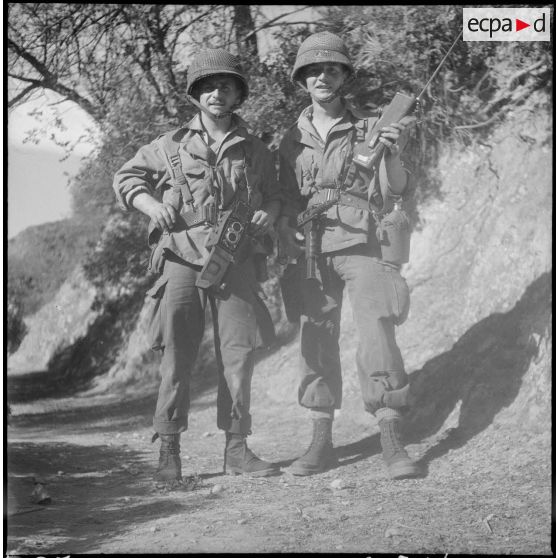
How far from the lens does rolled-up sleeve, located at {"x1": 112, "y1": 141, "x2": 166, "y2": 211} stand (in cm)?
429

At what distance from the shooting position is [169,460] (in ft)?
13.9

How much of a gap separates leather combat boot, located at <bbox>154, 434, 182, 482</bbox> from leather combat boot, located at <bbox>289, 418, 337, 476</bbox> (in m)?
0.59

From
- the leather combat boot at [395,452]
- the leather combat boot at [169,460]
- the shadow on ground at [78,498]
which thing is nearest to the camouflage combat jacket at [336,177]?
the leather combat boot at [395,452]

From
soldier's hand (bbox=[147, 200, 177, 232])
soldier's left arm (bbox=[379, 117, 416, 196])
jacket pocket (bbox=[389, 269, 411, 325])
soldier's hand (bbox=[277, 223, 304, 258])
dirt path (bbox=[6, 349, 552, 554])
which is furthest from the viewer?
soldier's hand (bbox=[277, 223, 304, 258])

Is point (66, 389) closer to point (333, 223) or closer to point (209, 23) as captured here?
point (333, 223)

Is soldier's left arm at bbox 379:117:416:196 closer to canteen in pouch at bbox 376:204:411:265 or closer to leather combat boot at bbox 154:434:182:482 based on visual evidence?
canteen in pouch at bbox 376:204:411:265

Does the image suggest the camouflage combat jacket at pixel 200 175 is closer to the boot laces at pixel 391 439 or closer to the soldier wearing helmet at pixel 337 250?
the soldier wearing helmet at pixel 337 250

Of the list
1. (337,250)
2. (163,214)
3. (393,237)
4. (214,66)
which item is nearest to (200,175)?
(163,214)

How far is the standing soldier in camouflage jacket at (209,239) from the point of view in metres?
4.23

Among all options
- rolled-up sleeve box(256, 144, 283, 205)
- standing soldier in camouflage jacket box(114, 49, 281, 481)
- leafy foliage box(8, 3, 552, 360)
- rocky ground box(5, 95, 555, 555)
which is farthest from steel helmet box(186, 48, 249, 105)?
rocky ground box(5, 95, 555, 555)

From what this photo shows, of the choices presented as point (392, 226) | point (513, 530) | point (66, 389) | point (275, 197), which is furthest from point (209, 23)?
point (513, 530)

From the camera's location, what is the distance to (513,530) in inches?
144

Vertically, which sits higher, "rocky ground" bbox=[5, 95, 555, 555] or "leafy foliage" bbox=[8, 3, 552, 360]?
"leafy foliage" bbox=[8, 3, 552, 360]

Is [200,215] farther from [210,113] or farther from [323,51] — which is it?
[323,51]
